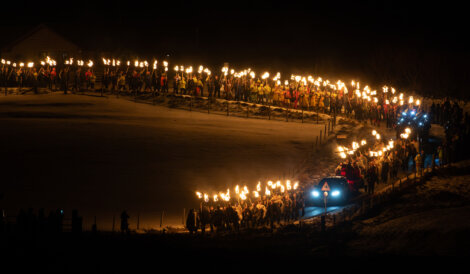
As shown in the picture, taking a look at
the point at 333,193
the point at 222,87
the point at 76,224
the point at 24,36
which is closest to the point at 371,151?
the point at 333,193

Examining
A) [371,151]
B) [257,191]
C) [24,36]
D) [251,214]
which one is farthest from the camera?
[24,36]

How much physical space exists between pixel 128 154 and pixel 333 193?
901 centimetres

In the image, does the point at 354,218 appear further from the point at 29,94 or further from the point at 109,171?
the point at 29,94

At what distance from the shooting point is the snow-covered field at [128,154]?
803 inches

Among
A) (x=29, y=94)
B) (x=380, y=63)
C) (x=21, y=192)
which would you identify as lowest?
(x=21, y=192)

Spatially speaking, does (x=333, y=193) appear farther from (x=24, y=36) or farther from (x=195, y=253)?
(x=24, y=36)

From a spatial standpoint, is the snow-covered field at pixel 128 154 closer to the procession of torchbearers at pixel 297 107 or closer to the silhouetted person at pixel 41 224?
the procession of torchbearers at pixel 297 107

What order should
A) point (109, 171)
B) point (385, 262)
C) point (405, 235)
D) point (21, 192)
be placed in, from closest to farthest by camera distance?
point (385, 262) < point (405, 235) < point (21, 192) < point (109, 171)

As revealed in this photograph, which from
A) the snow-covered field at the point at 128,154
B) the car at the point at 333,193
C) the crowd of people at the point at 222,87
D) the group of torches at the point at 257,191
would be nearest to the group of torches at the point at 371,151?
the snow-covered field at the point at 128,154

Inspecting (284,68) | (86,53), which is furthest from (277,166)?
(284,68)

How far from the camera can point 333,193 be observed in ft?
66.8

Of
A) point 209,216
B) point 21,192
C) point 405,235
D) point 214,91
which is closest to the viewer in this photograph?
point 405,235

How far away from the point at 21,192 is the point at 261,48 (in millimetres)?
50509

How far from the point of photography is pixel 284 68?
58.4 m
